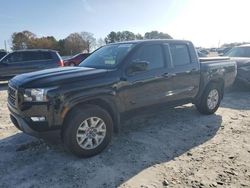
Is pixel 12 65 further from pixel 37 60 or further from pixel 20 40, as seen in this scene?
pixel 20 40

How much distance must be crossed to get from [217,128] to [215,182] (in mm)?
2507

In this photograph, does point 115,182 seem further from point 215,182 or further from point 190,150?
point 190,150

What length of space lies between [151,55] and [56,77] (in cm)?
205

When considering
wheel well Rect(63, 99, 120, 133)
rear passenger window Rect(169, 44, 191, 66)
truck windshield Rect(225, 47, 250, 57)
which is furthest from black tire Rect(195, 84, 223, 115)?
truck windshield Rect(225, 47, 250, 57)

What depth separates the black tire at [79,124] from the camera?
4.52 m

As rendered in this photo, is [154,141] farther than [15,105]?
Yes

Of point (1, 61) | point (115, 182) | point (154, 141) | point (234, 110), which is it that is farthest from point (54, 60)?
point (115, 182)

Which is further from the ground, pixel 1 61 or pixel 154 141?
pixel 1 61

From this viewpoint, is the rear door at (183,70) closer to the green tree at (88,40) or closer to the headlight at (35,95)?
the headlight at (35,95)

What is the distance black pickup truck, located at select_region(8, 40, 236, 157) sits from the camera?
14.5ft

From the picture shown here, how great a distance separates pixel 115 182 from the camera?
4.03 meters

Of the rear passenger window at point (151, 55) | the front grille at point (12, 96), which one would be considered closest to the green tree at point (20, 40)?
the rear passenger window at point (151, 55)

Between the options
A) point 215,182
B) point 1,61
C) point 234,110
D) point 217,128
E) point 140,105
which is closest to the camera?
point 215,182

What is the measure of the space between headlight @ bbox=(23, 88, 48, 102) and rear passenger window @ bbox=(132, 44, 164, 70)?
1837 mm
